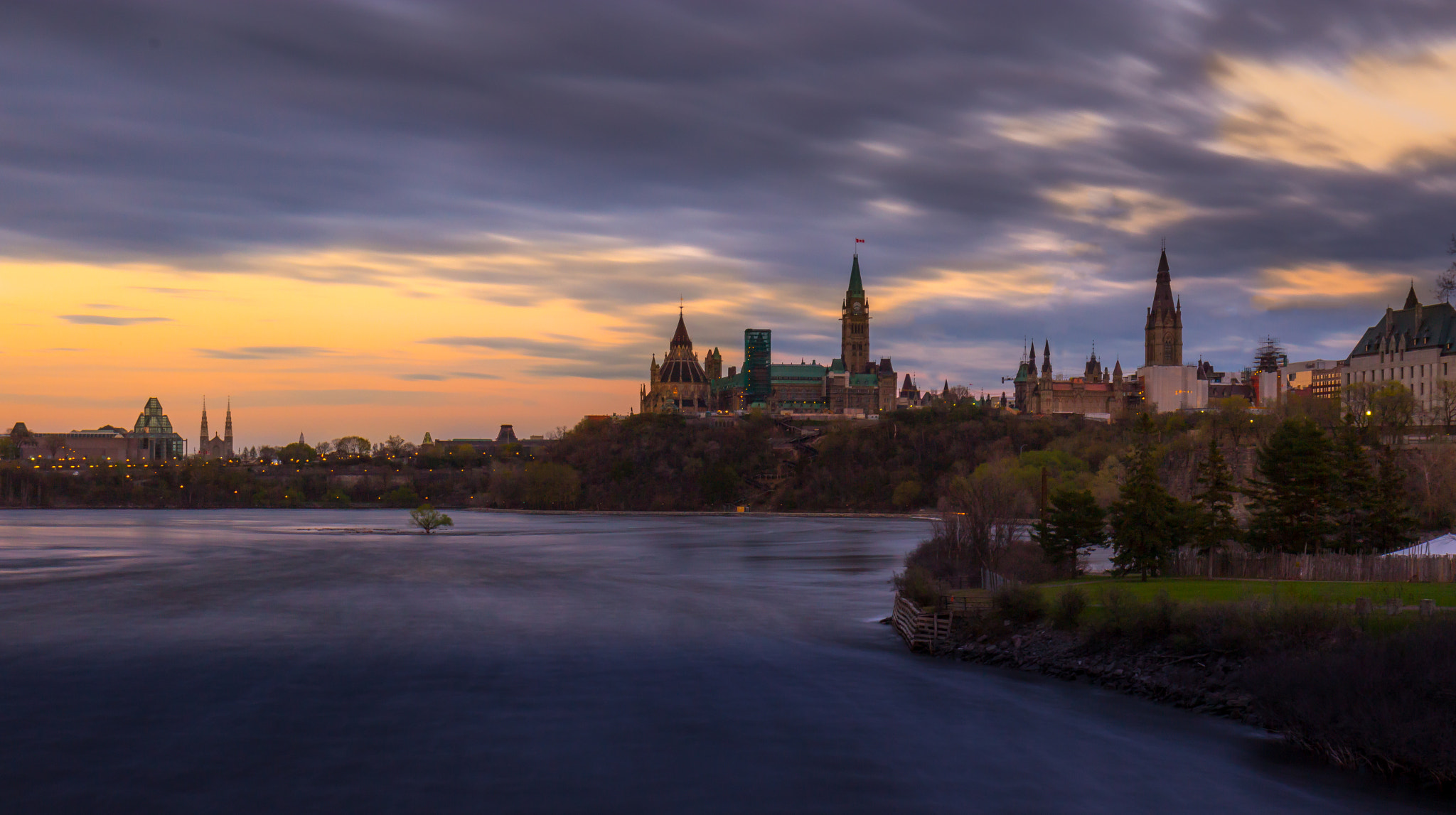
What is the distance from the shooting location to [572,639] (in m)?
50.8

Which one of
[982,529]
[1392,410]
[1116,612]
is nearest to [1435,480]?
[1392,410]

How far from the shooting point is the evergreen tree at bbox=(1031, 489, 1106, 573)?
52.9m

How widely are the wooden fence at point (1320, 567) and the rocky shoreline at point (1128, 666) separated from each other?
38.0 ft

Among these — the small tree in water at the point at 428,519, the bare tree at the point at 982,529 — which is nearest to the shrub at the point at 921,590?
the bare tree at the point at 982,529

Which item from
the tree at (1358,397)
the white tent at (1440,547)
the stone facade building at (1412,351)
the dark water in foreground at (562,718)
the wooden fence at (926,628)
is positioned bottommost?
the dark water in foreground at (562,718)

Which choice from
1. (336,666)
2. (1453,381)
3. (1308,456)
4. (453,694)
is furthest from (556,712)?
(1453,381)

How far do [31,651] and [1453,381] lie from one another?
128m

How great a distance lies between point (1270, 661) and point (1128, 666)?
6359 millimetres

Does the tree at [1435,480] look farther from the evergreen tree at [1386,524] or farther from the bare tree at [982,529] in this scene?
the bare tree at [982,529]

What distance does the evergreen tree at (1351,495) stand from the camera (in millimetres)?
50656

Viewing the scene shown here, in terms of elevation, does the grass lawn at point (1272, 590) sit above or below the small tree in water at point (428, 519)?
above

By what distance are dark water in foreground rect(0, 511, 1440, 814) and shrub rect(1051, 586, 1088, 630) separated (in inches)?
116

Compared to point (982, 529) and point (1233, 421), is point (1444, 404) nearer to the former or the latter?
point (1233, 421)

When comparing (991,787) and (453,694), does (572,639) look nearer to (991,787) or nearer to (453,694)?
(453,694)
